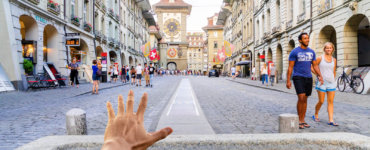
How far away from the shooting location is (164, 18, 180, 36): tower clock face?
76.2 m

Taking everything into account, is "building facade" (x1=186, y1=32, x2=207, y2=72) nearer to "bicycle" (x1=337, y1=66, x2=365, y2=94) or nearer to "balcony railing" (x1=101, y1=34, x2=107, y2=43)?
"balcony railing" (x1=101, y1=34, x2=107, y2=43)

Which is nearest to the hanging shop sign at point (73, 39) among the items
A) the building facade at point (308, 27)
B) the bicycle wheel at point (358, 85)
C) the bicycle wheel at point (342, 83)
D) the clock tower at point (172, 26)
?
the building facade at point (308, 27)

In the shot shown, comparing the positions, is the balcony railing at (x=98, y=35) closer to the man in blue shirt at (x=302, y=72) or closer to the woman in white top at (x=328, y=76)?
the man in blue shirt at (x=302, y=72)

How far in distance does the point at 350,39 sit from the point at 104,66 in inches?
695

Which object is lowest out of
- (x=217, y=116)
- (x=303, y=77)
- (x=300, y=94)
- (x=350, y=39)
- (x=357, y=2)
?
(x=217, y=116)

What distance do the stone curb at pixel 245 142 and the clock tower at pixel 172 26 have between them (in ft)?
244

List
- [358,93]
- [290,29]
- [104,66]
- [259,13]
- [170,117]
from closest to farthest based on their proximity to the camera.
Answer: [170,117], [358,93], [290,29], [104,66], [259,13]

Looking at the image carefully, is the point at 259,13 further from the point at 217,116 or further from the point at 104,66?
the point at 217,116

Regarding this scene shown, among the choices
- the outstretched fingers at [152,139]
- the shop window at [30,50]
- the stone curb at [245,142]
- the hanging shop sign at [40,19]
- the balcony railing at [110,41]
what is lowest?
the stone curb at [245,142]

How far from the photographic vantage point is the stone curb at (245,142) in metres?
2.58

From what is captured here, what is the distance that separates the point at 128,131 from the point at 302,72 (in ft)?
13.7

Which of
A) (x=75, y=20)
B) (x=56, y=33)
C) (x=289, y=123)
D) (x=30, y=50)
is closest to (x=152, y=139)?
(x=289, y=123)

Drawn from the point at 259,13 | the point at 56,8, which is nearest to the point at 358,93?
the point at 56,8

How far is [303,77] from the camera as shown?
4.72 m
